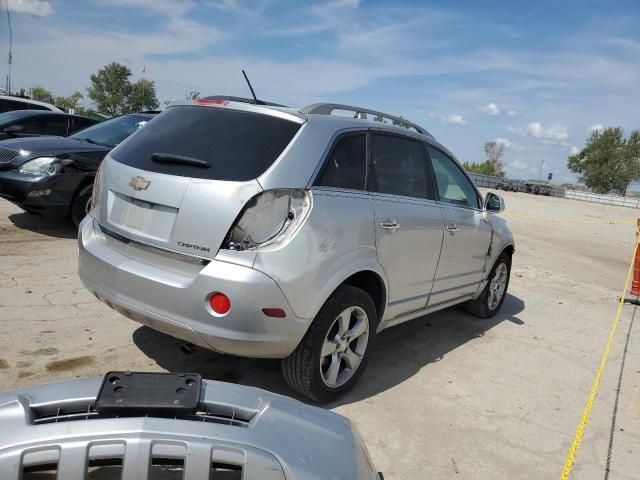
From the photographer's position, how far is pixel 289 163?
303 cm

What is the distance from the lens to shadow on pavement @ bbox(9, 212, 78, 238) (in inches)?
277

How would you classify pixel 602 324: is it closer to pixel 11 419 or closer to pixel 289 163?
pixel 289 163

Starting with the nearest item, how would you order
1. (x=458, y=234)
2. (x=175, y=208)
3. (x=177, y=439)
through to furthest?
(x=177, y=439) < (x=175, y=208) < (x=458, y=234)

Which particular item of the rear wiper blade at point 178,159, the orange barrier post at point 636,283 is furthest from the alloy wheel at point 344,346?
the orange barrier post at point 636,283

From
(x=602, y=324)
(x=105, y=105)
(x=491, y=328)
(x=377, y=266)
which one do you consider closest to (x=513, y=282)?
(x=602, y=324)

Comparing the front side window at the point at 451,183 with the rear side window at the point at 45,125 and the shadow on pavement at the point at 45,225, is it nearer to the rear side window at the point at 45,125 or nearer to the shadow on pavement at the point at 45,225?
the shadow on pavement at the point at 45,225

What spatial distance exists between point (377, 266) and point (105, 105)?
255ft

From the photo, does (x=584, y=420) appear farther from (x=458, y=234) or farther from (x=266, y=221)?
(x=266, y=221)

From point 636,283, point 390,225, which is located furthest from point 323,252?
point 636,283

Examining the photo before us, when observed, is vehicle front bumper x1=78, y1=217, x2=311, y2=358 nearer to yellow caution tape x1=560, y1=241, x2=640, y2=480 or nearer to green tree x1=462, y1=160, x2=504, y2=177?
yellow caution tape x1=560, y1=241, x2=640, y2=480

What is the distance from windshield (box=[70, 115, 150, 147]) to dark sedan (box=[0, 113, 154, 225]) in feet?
1.41

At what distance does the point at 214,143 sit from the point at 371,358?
2.22 m

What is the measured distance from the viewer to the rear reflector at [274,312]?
2836 mm

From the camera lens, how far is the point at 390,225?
12.0 ft
